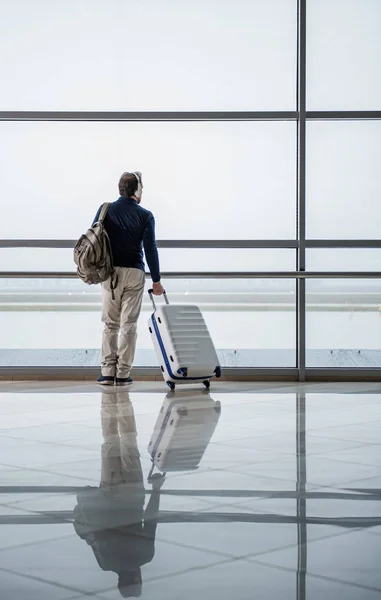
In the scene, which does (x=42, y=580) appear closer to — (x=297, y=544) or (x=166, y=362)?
(x=297, y=544)

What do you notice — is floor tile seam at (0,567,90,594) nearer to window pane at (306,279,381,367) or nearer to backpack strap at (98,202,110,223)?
backpack strap at (98,202,110,223)

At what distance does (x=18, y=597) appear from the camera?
229 centimetres

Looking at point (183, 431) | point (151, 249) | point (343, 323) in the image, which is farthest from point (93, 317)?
point (183, 431)

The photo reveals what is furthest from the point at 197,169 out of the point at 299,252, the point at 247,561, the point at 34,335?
the point at 247,561

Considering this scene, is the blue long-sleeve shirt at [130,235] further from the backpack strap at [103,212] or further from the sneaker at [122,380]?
the sneaker at [122,380]

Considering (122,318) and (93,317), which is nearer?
(122,318)

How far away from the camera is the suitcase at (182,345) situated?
25.7 feet

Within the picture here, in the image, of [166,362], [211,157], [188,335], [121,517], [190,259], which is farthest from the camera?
[211,157]

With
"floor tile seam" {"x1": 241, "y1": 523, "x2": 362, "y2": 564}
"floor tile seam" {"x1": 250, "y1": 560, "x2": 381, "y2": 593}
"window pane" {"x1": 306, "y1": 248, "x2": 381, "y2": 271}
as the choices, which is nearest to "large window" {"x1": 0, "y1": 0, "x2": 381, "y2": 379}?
"window pane" {"x1": 306, "y1": 248, "x2": 381, "y2": 271}

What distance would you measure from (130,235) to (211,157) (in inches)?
63.3

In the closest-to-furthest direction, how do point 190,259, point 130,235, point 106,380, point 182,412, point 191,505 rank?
point 191,505, point 182,412, point 130,235, point 106,380, point 190,259

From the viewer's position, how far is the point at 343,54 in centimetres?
919

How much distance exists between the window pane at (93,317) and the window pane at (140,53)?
1.59 m

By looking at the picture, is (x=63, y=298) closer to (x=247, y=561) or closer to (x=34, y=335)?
(x=34, y=335)
